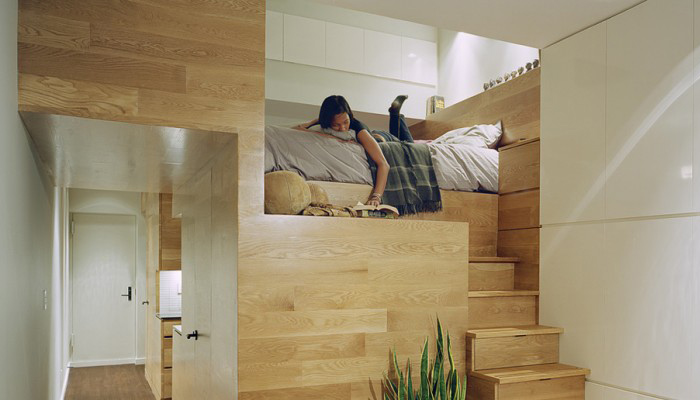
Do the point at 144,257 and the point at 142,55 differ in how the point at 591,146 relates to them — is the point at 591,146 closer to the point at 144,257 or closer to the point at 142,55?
the point at 142,55

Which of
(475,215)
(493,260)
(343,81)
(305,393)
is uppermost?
(343,81)

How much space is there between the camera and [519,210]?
3.40 meters

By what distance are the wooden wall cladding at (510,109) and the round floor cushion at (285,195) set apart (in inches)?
70.3

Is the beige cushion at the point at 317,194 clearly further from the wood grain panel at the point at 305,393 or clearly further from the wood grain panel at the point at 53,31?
the wood grain panel at the point at 53,31

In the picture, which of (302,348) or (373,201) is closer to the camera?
(302,348)

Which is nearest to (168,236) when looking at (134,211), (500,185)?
(134,211)

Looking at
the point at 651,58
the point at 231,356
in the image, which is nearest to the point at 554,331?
the point at 651,58

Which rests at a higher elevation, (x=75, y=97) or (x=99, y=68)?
(x=99, y=68)

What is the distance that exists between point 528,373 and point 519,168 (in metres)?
1.27

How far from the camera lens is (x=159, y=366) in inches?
217

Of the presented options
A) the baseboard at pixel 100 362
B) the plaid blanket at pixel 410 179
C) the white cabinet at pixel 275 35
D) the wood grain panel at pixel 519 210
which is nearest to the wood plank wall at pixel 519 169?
the wood grain panel at pixel 519 210

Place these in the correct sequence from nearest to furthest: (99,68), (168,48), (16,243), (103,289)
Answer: (16,243)
(99,68)
(168,48)
(103,289)

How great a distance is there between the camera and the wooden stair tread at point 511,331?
2.78m

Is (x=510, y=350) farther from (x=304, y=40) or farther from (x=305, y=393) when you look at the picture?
(x=304, y=40)
